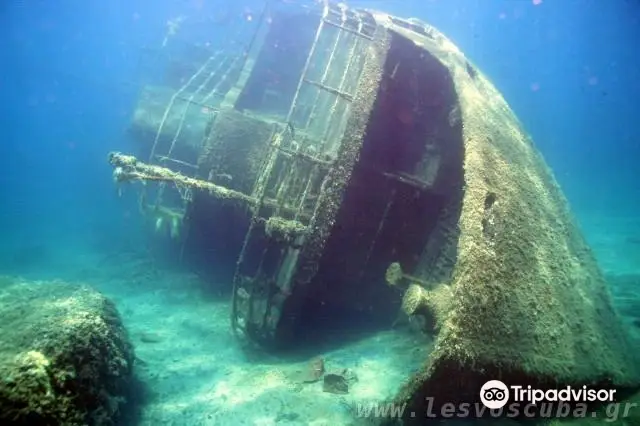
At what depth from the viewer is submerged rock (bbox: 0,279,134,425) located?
2.80m

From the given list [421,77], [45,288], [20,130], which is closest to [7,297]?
[45,288]

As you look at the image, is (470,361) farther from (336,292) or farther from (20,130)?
(20,130)

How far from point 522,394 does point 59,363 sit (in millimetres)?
4014

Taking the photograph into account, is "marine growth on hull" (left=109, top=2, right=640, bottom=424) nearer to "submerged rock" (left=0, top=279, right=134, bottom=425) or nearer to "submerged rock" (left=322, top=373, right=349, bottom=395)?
"submerged rock" (left=322, top=373, right=349, bottom=395)

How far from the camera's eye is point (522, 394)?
349 centimetres

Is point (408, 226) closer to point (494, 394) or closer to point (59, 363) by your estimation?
point (494, 394)

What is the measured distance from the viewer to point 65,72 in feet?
274

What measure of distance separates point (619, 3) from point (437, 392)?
84976 millimetres

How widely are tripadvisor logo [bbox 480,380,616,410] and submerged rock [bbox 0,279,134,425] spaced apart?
344cm

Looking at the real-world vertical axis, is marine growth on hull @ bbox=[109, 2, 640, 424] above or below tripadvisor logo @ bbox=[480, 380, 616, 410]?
above

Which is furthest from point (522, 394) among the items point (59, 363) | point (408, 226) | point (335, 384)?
point (59, 363)

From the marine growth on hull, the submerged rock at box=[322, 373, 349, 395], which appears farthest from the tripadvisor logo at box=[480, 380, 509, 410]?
the submerged rock at box=[322, 373, 349, 395]

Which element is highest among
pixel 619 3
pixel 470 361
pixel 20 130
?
pixel 619 3

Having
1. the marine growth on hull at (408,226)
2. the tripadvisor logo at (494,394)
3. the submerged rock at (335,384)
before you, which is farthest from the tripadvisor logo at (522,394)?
the submerged rock at (335,384)
